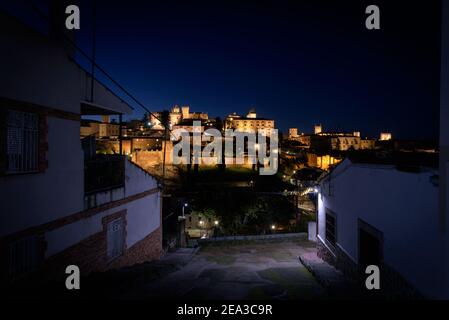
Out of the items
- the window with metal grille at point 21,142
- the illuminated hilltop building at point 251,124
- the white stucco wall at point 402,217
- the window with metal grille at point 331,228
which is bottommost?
the window with metal grille at point 331,228

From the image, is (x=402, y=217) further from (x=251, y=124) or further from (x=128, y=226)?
(x=251, y=124)

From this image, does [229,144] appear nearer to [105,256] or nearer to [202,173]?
[202,173]

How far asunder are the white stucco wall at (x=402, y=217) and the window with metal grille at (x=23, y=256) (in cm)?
904

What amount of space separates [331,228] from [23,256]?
39.6 feet

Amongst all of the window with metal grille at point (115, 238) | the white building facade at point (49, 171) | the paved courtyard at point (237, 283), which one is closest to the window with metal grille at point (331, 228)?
the paved courtyard at point (237, 283)

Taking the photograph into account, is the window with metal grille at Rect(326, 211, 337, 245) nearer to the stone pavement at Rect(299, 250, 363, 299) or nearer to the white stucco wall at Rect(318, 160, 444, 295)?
the stone pavement at Rect(299, 250, 363, 299)

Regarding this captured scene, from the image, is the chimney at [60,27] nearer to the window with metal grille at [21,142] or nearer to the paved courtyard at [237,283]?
the window with metal grille at [21,142]

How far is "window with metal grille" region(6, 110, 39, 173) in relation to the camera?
6547mm

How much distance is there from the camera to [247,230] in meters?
38.9

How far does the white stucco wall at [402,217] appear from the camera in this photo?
18.5 feet

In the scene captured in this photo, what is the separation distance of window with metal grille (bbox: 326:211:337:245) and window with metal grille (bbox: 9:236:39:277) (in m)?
11.2

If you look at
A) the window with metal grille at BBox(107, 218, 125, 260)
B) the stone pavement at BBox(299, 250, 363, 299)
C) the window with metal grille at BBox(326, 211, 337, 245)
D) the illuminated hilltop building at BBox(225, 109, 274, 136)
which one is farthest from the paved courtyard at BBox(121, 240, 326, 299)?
the illuminated hilltop building at BBox(225, 109, 274, 136)

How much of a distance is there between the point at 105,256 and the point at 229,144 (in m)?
73.5

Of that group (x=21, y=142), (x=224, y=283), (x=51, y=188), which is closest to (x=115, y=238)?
(x=51, y=188)
